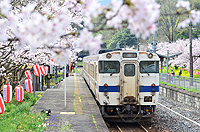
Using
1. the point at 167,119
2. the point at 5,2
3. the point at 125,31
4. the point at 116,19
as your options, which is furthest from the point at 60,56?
the point at 125,31

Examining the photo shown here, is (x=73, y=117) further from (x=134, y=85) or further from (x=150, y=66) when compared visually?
(x=150, y=66)

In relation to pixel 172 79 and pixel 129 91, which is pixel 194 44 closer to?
pixel 172 79

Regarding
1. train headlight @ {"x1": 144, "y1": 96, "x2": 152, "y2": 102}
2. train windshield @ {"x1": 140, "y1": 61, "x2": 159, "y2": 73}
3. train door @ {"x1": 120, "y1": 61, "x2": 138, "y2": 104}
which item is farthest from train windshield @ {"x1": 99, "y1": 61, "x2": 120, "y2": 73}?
train headlight @ {"x1": 144, "y1": 96, "x2": 152, "y2": 102}

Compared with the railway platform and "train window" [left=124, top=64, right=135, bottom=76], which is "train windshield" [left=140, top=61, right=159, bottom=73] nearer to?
"train window" [left=124, top=64, right=135, bottom=76]

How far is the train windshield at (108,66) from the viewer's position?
9.54m

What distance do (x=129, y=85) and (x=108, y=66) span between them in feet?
3.64

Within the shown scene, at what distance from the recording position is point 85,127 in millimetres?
8344

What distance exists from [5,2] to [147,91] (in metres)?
6.71

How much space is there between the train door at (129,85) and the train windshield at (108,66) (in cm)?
31

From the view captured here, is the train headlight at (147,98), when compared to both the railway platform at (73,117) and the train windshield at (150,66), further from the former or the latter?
the railway platform at (73,117)

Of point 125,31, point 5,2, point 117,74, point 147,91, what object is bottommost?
point 147,91

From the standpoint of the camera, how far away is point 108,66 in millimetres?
9594

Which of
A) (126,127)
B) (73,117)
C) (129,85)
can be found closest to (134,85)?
(129,85)

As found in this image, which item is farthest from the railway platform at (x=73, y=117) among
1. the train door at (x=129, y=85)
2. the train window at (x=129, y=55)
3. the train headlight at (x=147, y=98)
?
the train window at (x=129, y=55)
